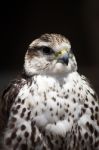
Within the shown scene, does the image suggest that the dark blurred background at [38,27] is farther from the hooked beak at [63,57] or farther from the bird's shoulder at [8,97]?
the hooked beak at [63,57]

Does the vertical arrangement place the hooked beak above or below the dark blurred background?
below

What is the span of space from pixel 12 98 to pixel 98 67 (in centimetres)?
320

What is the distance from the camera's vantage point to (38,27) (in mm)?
9625

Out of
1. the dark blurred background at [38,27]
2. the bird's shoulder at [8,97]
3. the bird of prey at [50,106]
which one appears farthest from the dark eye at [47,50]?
the dark blurred background at [38,27]

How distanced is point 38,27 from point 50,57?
3.55 meters

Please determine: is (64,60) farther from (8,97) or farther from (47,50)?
(8,97)

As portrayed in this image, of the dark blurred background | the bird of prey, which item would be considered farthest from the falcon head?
the dark blurred background

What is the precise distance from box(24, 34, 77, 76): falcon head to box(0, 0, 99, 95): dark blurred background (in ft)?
10.3

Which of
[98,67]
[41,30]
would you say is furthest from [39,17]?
[98,67]

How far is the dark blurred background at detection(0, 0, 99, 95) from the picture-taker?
31.0 ft

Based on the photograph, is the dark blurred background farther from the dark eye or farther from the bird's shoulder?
the dark eye

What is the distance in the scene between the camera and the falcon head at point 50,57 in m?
6.05

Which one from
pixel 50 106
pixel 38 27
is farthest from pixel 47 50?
pixel 38 27

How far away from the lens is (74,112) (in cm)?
609
